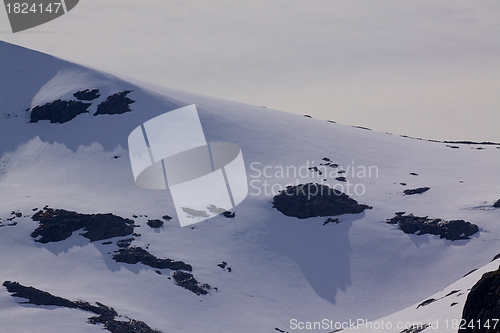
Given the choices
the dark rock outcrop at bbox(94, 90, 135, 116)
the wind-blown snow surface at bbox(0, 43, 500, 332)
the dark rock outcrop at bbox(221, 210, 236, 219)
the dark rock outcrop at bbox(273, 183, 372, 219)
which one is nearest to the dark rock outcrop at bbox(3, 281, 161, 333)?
the wind-blown snow surface at bbox(0, 43, 500, 332)

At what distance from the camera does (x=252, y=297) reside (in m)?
47.2

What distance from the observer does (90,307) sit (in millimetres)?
38531

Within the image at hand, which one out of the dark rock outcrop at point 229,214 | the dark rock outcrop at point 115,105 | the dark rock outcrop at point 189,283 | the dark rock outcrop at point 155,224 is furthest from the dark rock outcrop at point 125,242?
the dark rock outcrop at point 115,105

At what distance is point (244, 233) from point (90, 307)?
845 inches

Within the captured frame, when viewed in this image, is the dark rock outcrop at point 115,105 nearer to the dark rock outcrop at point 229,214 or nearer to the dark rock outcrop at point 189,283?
the dark rock outcrop at point 229,214

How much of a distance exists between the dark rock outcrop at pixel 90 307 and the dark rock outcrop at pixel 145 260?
9.24 m

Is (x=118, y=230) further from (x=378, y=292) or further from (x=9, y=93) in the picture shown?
(x=9, y=93)

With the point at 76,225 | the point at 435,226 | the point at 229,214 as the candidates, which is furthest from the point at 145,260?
the point at 435,226

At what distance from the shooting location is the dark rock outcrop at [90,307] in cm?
3684

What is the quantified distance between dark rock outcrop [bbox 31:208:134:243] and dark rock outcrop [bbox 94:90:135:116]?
2989 centimetres

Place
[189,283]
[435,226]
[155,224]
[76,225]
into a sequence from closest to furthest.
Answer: [189,283]
[76,225]
[155,224]
[435,226]

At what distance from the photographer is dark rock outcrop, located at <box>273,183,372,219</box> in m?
59.9

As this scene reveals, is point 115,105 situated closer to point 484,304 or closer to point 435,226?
point 435,226

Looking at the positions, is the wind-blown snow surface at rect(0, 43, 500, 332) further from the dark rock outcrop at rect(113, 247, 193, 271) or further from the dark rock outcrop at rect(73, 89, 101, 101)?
the dark rock outcrop at rect(73, 89, 101, 101)
